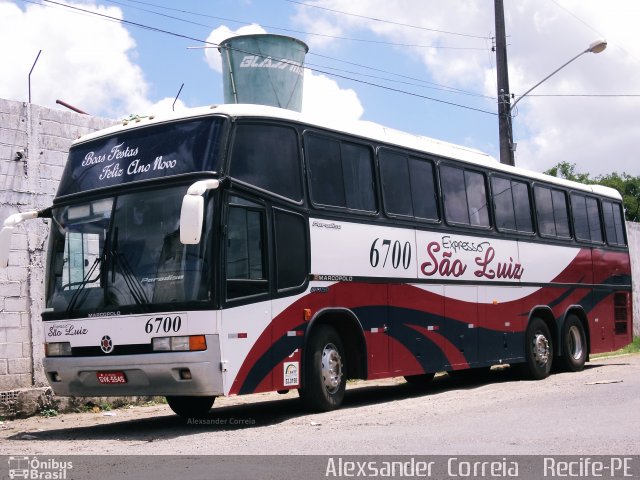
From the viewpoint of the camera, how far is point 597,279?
18.9 m

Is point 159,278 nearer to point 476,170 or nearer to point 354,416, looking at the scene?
point 354,416

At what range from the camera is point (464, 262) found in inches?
575

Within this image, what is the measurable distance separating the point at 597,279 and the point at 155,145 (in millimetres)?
11398

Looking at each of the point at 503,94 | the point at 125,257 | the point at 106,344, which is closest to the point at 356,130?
the point at 125,257

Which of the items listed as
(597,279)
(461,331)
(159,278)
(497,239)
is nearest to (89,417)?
(159,278)

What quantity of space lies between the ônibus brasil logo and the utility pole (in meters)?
16.6

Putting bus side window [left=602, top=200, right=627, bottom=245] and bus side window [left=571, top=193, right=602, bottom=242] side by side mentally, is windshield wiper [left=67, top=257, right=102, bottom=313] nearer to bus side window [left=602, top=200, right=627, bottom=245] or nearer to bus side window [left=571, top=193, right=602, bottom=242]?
bus side window [left=571, top=193, right=602, bottom=242]

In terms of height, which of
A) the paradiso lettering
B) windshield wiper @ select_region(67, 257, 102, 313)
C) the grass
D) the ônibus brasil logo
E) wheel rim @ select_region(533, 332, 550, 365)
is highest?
the paradiso lettering

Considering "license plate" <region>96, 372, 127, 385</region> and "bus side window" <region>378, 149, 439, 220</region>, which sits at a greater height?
"bus side window" <region>378, 149, 439, 220</region>

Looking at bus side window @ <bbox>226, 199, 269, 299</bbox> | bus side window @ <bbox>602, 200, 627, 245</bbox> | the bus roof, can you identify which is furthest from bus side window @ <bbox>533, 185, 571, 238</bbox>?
bus side window @ <bbox>226, 199, 269, 299</bbox>

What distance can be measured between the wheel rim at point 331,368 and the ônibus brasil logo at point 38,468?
3.99 meters

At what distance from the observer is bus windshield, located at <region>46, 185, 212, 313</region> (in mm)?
9773

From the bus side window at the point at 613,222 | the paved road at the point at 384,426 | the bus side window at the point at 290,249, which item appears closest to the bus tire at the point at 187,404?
the paved road at the point at 384,426

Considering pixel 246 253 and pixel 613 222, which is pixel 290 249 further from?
pixel 613 222
